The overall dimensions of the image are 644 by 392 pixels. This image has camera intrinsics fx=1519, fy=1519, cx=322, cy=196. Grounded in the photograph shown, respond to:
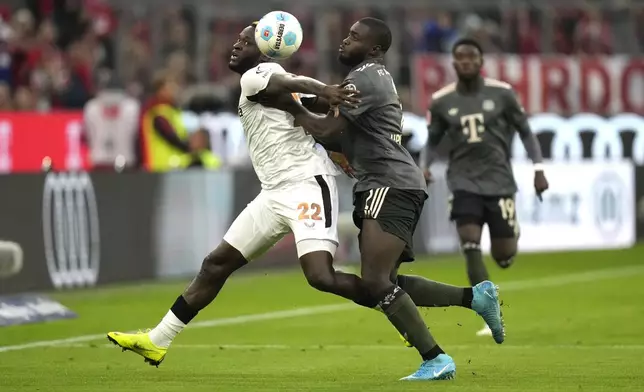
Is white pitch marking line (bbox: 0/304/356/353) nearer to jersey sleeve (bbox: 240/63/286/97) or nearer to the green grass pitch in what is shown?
the green grass pitch

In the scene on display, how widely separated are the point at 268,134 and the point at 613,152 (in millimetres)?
15694

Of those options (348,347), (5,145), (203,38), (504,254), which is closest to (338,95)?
(348,347)

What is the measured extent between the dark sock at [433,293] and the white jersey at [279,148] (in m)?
0.95

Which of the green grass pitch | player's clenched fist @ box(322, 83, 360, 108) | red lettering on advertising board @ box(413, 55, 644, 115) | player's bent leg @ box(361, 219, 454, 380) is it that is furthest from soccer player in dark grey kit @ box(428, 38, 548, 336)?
red lettering on advertising board @ box(413, 55, 644, 115)

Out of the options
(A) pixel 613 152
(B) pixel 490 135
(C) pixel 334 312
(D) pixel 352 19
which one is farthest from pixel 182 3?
(B) pixel 490 135

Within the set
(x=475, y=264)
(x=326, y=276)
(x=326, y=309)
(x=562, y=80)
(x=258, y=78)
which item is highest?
(x=258, y=78)

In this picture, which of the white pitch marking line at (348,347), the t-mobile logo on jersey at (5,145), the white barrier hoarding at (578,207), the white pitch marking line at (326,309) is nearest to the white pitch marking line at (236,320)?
the white pitch marking line at (326,309)

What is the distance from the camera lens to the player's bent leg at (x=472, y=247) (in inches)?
504

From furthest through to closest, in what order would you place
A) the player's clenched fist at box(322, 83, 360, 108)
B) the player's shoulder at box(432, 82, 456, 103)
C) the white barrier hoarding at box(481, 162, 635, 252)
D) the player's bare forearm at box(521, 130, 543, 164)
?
the white barrier hoarding at box(481, 162, 635, 252), the player's shoulder at box(432, 82, 456, 103), the player's bare forearm at box(521, 130, 543, 164), the player's clenched fist at box(322, 83, 360, 108)

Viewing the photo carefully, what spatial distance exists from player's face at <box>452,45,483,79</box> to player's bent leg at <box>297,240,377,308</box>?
392cm

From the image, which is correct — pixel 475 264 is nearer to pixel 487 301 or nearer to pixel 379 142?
pixel 487 301

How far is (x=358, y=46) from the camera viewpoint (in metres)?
9.79

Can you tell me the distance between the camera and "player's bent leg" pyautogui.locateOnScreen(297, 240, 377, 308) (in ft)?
31.7

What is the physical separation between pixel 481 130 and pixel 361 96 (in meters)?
3.95
